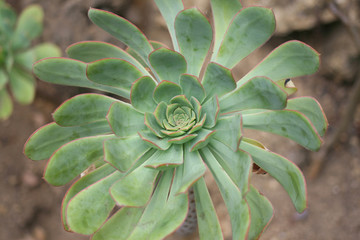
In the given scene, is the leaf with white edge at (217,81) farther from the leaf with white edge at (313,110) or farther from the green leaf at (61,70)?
the green leaf at (61,70)

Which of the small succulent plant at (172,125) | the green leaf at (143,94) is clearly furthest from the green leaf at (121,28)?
the green leaf at (143,94)

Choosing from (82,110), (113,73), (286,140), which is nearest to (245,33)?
(113,73)

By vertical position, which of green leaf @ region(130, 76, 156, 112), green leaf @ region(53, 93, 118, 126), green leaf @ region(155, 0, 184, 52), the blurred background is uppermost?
green leaf @ region(155, 0, 184, 52)

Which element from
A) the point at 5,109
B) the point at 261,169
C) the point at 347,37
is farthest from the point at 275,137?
the point at 5,109

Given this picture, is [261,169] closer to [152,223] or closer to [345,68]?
[152,223]

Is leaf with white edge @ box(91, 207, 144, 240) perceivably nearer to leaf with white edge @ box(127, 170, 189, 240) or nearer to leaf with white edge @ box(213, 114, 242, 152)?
leaf with white edge @ box(127, 170, 189, 240)

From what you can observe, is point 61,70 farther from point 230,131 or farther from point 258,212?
point 258,212

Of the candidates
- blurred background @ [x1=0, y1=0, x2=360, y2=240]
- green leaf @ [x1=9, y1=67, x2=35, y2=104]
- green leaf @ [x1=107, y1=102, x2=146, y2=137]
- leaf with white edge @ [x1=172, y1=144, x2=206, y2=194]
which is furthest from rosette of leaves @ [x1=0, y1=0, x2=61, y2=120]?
leaf with white edge @ [x1=172, y1=144, x2=206, y2=194]
